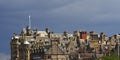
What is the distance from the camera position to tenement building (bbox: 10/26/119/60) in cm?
14612

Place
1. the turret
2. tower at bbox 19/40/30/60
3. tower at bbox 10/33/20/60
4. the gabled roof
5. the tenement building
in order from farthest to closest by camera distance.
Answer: the turret
tower at bbox 10/33/20/60
tower at bbox 19/40/30/60
the tenement building
the gabled roof

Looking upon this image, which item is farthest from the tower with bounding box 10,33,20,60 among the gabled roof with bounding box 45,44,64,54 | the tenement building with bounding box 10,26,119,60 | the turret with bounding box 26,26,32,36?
the gabled roof with bounding box 45,44,64,54

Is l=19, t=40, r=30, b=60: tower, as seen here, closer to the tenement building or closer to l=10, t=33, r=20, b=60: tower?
the tenement building

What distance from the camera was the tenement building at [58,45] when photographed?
479 ft

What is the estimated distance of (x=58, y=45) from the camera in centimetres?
15012

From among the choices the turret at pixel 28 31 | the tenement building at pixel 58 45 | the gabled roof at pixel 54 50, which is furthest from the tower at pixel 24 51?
the turret at pixel 28 31

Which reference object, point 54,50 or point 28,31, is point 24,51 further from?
point 28,31

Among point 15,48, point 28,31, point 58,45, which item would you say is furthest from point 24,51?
point 28,31

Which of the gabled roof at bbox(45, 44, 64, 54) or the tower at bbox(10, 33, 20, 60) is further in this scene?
the tower at bbox(10, 33, 20, 60)

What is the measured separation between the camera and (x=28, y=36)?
16088 cm

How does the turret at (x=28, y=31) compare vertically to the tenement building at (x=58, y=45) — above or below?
above

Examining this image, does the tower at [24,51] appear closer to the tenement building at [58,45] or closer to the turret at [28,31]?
the tenement building at [58,45]

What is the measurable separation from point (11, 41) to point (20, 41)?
2.58 metres

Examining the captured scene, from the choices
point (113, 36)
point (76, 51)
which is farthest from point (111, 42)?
point (76, 51)
